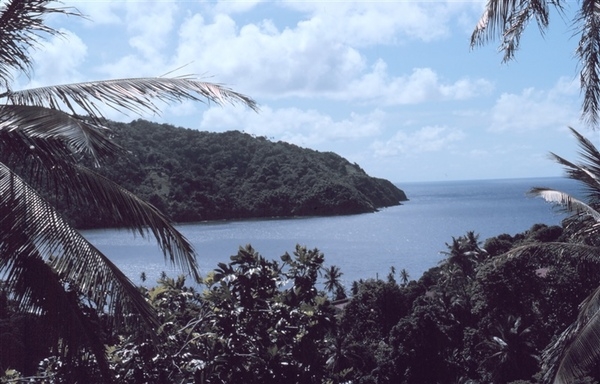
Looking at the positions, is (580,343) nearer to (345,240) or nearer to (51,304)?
(51,304)

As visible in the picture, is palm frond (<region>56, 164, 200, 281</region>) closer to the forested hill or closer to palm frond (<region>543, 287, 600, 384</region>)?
palm frond (<region>543, 287, 600, 384</region>)

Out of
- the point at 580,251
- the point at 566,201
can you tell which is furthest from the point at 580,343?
the point at 566,201

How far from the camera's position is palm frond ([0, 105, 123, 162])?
12.7 ft

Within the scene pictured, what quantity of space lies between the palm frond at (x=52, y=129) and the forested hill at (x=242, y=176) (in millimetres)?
44104

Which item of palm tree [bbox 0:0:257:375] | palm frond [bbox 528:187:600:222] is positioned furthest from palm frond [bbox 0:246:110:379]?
palm frond [bbox 528:187:600:222]

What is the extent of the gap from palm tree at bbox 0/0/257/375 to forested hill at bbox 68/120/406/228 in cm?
4401

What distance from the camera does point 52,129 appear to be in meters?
3.94

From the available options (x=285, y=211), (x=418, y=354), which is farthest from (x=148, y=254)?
(x=418, y=354)

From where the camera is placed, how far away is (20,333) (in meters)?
4.48

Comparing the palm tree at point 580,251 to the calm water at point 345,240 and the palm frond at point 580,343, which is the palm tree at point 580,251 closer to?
the palm frond at point 580,343

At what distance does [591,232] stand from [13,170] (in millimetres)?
6801

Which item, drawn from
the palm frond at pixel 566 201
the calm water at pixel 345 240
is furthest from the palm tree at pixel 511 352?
the calm water at pixel 345 240

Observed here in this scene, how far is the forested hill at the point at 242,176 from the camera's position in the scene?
6053 centimetres

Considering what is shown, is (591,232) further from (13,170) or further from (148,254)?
(148,254)
